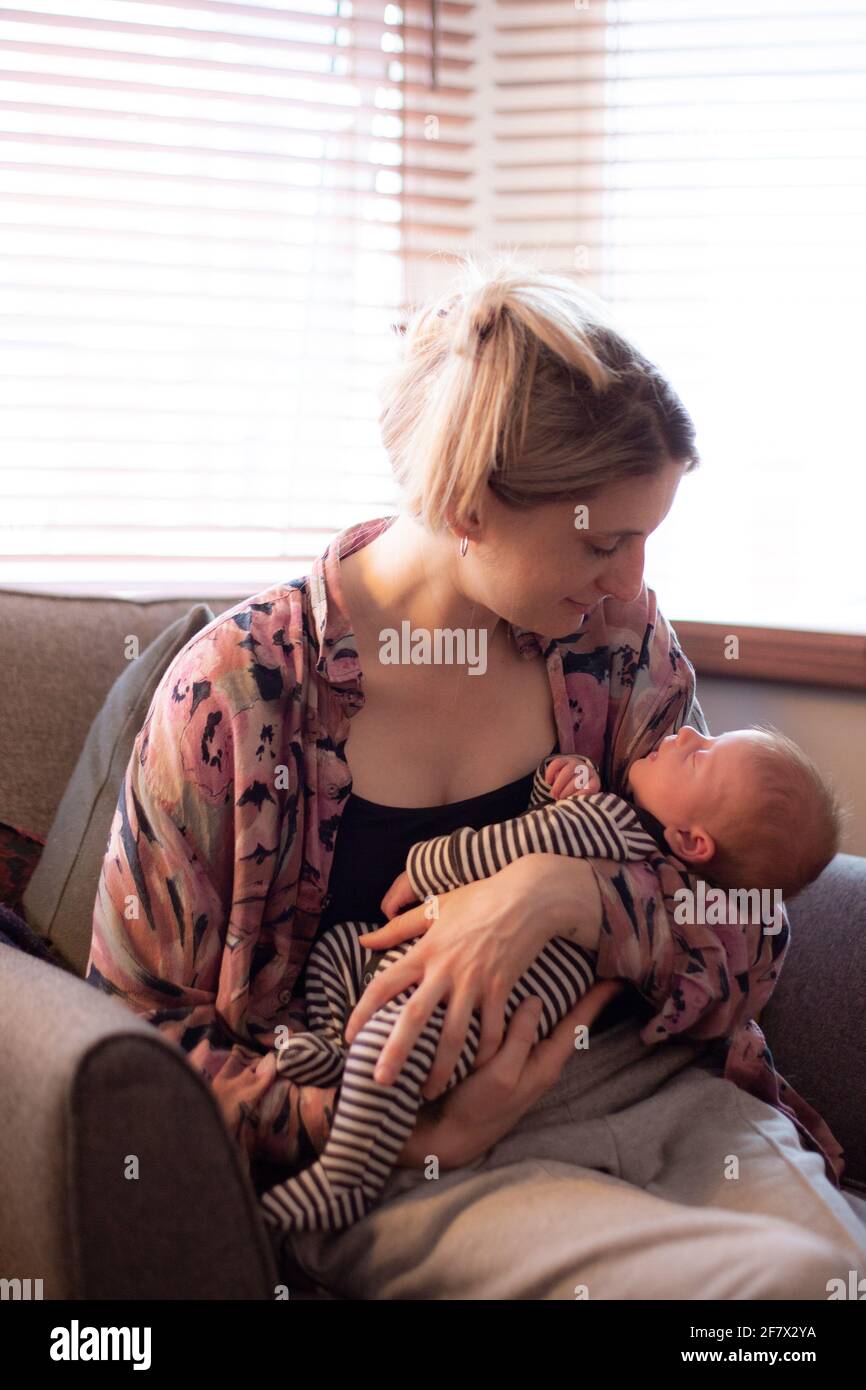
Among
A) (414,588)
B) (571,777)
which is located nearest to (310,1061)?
(571,777)

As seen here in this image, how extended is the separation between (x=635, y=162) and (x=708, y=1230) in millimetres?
1839

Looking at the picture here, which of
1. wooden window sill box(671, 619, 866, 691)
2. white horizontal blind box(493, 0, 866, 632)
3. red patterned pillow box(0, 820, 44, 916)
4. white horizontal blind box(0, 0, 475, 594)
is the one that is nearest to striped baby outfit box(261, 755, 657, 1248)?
red patterned pillow box(0, 820, 44, 916)

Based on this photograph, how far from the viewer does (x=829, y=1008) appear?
58.8 inches

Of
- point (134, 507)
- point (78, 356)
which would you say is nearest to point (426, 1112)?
point (134, 507)

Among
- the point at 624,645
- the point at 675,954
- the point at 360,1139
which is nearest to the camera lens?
the point at 360,1139

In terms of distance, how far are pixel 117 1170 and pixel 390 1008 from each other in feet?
1.16

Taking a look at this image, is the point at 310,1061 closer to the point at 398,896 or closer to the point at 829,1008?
the point at 398,896

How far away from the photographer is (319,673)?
50.6 inches

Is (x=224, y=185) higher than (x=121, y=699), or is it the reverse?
(x=224, y=185)

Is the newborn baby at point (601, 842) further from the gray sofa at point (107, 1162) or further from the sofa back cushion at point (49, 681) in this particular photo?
the sofa back cushion at point (49, 681)

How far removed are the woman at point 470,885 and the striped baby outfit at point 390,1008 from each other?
2 centimetres

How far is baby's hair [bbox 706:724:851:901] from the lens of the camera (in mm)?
1284
